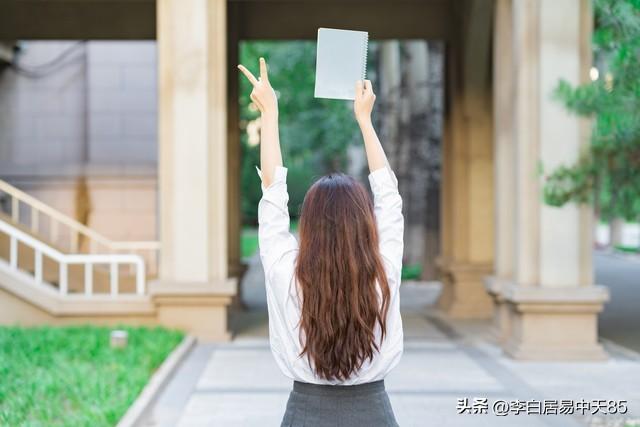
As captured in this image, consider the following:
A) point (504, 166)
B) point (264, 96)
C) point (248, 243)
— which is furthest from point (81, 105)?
point (248, 243)

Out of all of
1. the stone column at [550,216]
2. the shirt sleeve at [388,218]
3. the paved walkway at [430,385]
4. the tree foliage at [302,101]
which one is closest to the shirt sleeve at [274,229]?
the shirt sleeve at [388,218]

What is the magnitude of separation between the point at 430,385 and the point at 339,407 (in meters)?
6.18

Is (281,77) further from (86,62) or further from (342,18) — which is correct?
(342,18)

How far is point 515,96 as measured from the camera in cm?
1064

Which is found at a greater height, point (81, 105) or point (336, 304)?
point (81, 105)

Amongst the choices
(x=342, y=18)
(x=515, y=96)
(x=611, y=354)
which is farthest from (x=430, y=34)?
(x=611, y=354)

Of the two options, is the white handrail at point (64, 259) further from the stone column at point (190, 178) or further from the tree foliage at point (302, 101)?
the tree foliage at point (302, 101)

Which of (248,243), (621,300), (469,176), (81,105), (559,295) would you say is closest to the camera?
(559,295)

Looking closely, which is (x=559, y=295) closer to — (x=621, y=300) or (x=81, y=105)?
(x=621, y=300)

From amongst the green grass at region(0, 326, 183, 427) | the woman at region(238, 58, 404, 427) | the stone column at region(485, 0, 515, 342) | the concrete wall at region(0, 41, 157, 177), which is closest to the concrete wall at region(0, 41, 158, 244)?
the concrete wall at region(0, 41, 157, 177)

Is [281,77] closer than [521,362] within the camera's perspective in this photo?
No

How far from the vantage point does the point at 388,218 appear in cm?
288

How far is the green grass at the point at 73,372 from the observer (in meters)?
6.75

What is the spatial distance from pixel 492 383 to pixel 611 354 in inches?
99.4
